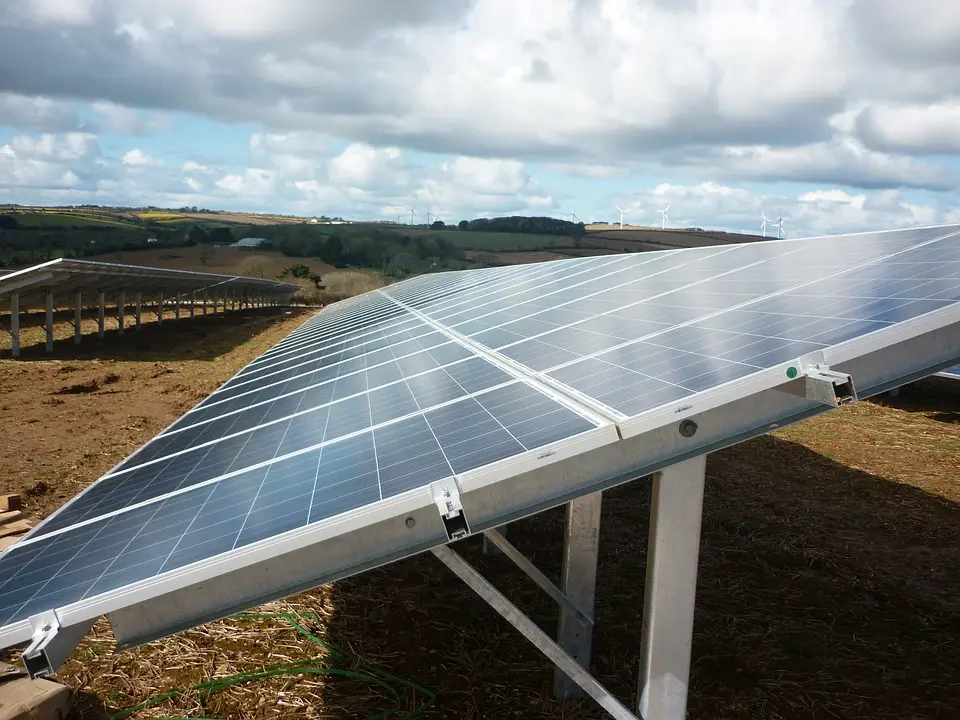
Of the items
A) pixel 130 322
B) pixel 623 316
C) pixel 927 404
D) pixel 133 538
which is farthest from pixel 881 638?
pixel 130 322

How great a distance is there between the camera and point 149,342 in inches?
1716

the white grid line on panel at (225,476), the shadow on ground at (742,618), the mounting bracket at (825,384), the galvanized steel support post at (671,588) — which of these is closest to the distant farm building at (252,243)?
the shadow on ground at (742,618)

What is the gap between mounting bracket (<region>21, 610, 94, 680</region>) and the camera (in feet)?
12.4

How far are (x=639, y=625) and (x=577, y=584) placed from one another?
6.65 ft

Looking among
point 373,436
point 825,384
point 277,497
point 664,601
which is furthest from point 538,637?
point 825,384

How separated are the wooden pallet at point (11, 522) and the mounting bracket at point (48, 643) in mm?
8246

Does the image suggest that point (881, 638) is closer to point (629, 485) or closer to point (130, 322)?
point (629, 485)

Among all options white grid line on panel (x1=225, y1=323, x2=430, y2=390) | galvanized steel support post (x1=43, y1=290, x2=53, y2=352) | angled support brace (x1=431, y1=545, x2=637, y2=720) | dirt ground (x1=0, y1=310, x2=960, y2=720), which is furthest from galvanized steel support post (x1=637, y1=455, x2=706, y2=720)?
galvanized steel support post (x1=43, y1=290, x2=53, y2=352)

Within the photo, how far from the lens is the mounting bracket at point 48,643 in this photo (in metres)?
3.77

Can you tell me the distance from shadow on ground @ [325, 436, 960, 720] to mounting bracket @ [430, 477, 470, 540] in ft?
13.9

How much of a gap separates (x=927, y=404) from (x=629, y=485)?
593 inches

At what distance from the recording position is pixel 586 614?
7.81 meters

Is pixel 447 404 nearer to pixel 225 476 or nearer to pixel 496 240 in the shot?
pixel 225 476

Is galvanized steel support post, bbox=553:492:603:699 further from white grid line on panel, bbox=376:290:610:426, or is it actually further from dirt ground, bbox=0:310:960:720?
white grid line on panel, bbox=376:290:610:426
